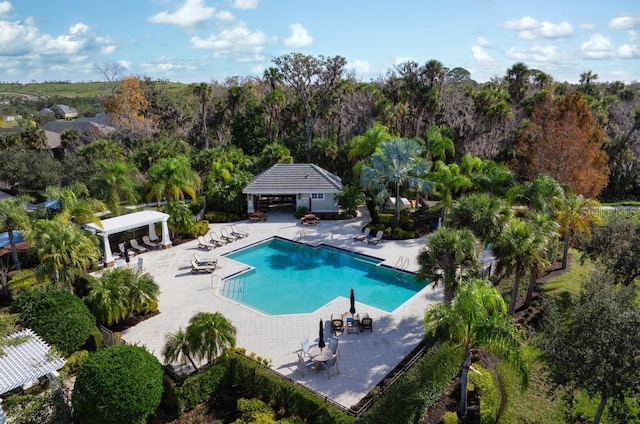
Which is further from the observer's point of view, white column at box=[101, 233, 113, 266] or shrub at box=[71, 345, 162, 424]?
white column at box=[101, 233, 113, 266]

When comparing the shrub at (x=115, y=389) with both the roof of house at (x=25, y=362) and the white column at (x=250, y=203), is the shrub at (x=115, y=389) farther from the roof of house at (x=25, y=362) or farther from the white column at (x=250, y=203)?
the white column at (x=250, y=203)

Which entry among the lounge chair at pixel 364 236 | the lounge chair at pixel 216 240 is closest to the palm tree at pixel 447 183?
the lounge chair at pixel 364 236

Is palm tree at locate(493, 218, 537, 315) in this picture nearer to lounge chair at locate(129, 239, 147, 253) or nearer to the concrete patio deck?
the concrete patio deck

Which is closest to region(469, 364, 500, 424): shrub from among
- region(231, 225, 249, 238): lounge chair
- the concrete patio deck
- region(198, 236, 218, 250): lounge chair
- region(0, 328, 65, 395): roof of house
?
the concrete patio deck

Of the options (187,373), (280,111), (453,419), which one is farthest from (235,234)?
(280,111)

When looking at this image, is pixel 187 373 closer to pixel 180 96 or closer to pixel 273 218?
pixel 273 218
